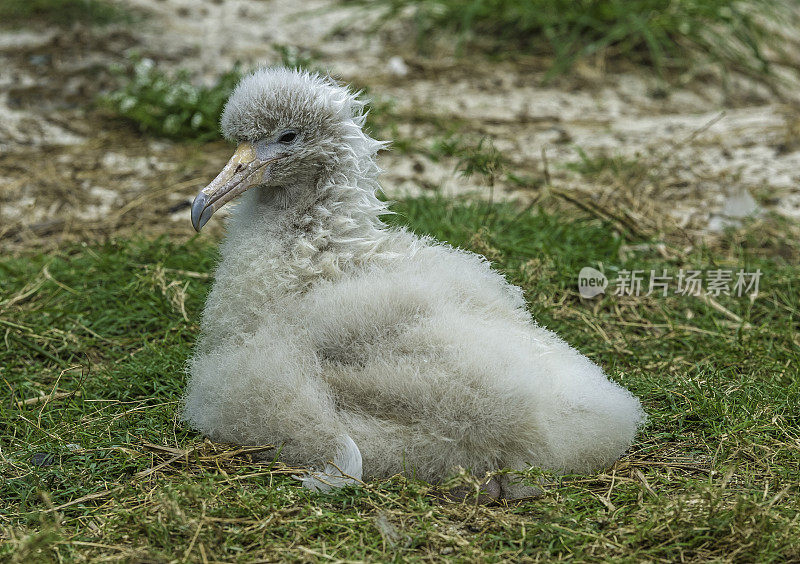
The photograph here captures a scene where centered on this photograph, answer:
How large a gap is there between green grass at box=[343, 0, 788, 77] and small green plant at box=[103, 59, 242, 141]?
2.47 metres

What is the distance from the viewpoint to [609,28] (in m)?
7.92

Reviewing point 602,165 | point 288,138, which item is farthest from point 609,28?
point 288,138

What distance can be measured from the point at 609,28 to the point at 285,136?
5435 millimetres

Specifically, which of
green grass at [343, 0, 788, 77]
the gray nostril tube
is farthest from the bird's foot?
green grass at [343, 0, 788, 77]

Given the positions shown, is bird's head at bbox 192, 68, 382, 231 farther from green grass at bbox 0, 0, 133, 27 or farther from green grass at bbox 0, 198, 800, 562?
green grass at bbox 0, 0, 133, 27

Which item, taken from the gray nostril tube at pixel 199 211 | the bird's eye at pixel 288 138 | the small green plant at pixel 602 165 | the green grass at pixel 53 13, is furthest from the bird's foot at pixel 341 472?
the green grass at pixel 53 13

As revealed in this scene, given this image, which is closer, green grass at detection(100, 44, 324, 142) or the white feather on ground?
the white feather on ground

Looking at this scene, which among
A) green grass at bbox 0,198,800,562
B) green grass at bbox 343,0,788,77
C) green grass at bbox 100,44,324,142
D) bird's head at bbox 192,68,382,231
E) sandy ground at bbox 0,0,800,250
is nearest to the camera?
green grass at bbox 0,198,800,562

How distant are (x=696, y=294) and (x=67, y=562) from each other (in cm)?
335

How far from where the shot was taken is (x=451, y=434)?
2850 mm

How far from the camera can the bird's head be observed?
10.7 feet

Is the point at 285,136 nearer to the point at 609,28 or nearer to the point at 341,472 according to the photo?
the point at 341,472

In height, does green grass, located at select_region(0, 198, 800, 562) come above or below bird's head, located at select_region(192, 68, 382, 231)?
below

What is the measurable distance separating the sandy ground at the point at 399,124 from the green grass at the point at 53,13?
Answer: 0.62ft
